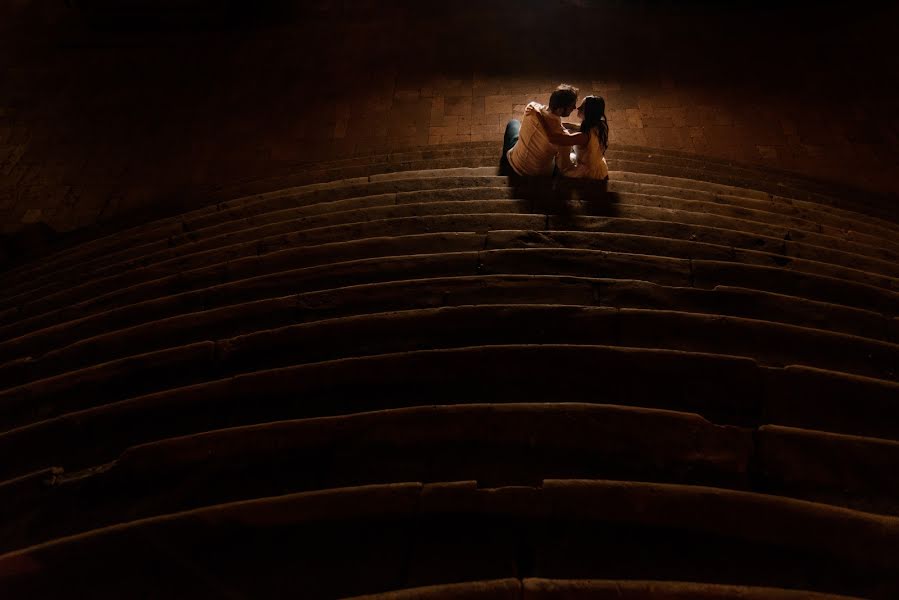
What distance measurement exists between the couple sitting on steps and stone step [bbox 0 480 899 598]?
3039 mm

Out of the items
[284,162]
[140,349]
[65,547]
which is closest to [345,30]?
[284,162]

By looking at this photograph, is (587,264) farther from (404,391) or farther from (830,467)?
(830,467)

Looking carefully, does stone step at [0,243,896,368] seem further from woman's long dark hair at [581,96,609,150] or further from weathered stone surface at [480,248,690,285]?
woman's long dark hair at [581,96,609,150]

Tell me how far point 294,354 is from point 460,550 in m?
1.55

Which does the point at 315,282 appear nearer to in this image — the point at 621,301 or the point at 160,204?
the point at 621,301

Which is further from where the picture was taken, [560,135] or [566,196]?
[566,196]

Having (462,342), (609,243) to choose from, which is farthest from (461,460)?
(609,243)

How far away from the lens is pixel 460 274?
373cm

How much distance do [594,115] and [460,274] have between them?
5.90 ft

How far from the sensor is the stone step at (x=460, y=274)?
11.9 feet

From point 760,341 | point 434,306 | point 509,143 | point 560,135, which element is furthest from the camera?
point 509,143

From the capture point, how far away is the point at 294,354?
3.24 m

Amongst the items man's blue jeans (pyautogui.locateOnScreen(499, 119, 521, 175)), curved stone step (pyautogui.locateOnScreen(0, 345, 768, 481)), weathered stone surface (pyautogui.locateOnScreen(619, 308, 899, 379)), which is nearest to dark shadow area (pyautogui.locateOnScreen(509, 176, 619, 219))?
man's blue jeans (pyautogui.locateOnScreen(499, 119, 521, 175))

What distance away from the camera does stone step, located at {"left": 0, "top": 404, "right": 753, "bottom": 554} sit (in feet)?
8.22
